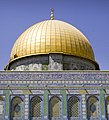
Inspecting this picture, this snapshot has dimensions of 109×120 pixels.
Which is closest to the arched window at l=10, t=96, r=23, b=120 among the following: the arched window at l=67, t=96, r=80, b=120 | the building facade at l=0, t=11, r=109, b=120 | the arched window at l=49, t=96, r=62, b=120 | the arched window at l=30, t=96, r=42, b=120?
the building facade at l=0, t=11, r=109, b=120

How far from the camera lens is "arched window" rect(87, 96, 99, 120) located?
64.0ft

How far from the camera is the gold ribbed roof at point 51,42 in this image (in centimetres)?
2384

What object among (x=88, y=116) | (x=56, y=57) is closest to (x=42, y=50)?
(x=56, y=57)

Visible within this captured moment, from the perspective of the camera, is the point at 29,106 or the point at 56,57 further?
the point at 56,57

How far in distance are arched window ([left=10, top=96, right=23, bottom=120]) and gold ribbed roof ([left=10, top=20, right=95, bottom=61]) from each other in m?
4.87

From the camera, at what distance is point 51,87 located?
781 inches

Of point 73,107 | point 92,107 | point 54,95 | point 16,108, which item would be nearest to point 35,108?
point 16,108

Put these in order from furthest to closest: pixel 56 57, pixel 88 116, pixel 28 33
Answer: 1. pixel 28 33
2. pixel 56 57
3. pixel 88 116

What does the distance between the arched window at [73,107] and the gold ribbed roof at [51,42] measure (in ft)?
15.3

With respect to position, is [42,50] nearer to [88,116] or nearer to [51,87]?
[51,87]

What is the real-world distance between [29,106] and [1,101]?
1612mm

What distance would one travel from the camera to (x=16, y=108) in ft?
64.4

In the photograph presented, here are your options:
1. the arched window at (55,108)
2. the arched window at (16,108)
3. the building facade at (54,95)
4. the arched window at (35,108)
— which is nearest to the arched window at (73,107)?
the building facade at (54,95)

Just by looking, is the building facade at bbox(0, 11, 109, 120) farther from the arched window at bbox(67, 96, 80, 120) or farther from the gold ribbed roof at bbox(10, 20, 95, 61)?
the gold ribbed roof at bbox(10, 20, 95, 61)
